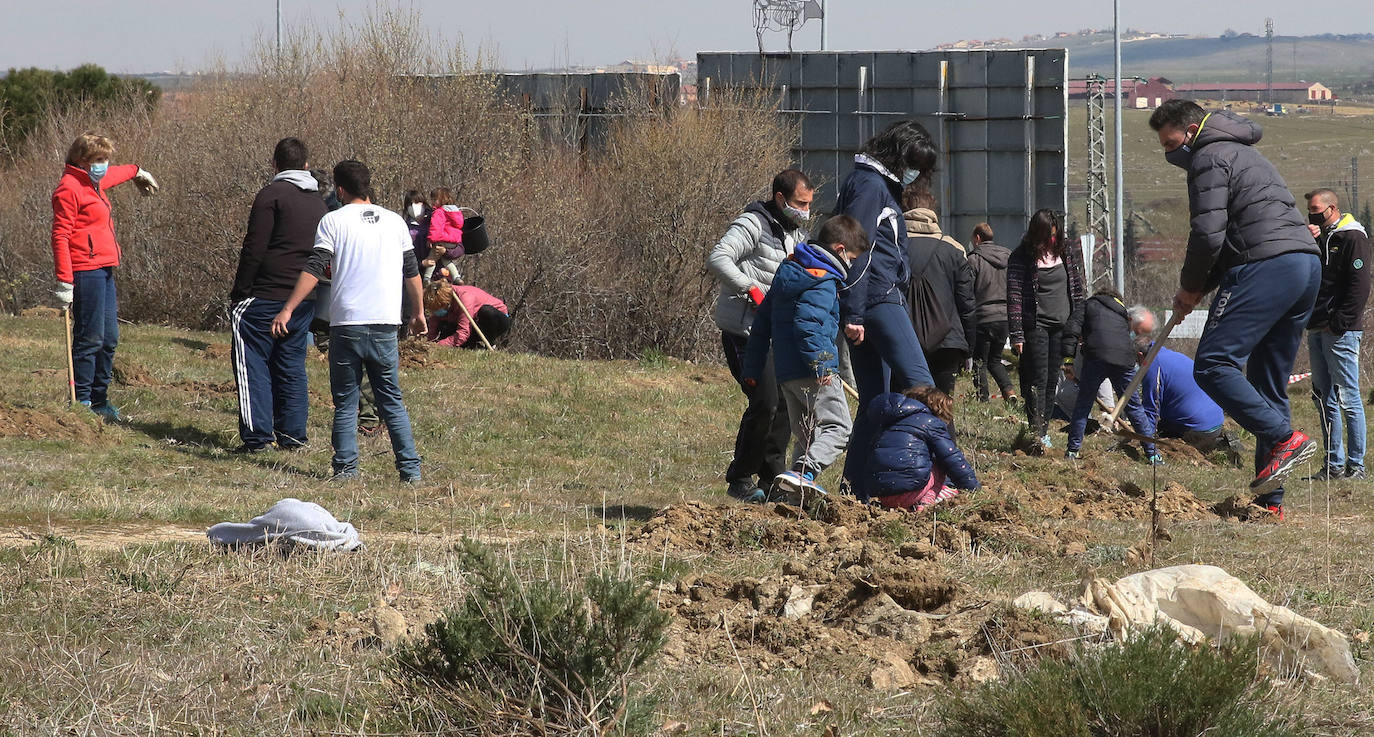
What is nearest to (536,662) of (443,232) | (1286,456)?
(1286,456)

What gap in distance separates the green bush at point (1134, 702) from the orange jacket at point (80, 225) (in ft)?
25.8

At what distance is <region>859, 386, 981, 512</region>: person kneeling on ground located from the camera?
688 centimetres

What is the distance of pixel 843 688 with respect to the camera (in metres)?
4.27

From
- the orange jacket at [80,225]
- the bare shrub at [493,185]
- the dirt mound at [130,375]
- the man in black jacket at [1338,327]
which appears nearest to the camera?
the man in black jacket at [1338,327]

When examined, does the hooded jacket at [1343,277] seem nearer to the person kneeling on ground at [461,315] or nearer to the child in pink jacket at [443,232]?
the child in pink jacket at [443,232]

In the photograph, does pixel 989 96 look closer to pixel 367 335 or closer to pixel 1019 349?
pixel 1019 349

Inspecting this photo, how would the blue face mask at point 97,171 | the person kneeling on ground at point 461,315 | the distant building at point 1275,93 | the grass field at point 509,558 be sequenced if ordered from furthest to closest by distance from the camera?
the distant building at point 1275,93 → the person kneeling on ground at point 461,315 → the blue face mask at point 97,171 → the grass field at point 509,558

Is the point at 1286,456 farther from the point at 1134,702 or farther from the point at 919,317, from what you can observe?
the point at 1134,702

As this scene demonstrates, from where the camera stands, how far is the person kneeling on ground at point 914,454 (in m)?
6.88

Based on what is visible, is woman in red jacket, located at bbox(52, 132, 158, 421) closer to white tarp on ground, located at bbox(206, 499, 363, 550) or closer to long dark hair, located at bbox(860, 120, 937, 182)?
white tarp on ground, located at bbox(206, 499, 363, 550)

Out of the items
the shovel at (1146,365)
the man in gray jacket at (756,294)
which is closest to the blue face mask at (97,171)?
the man in gray jacket at (756,294)

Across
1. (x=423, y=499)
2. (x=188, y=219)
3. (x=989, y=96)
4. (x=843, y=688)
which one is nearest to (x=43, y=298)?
(x=188, y=219)

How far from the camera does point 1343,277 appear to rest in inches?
353

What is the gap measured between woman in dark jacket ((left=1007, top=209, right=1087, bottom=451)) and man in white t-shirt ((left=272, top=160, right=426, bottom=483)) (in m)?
4.64
